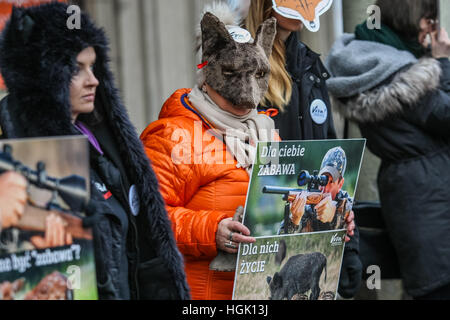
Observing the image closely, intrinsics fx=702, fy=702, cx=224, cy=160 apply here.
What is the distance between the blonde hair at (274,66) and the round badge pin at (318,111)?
177 mm

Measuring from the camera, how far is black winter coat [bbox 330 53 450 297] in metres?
3.40

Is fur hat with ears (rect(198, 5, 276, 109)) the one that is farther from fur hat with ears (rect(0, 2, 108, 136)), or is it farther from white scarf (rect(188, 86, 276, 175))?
fur hat with ears (rect(0, 2, 108, 136))

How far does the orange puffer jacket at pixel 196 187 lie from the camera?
2.48 metres

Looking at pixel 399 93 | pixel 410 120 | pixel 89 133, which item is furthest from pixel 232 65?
pixel 410 120

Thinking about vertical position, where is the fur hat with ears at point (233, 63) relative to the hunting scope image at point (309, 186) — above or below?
above

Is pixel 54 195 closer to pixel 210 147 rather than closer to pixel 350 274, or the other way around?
pixel 210 147

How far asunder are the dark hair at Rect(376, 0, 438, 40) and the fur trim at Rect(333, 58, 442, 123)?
0.61ft

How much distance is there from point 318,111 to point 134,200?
119cm

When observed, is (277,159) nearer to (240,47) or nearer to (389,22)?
(240,47)

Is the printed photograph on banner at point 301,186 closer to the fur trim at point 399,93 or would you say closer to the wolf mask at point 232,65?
the wolf mask at point 232,65

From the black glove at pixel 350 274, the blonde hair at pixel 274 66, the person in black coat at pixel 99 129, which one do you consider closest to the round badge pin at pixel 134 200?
the person in black coat at pixel 99 129

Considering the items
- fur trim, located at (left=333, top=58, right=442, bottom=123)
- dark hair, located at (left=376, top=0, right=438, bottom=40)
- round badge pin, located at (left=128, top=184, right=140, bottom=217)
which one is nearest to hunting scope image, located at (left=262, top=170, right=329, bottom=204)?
round badge pin, located at (left=128, top=184, right=140, bottom=217)
